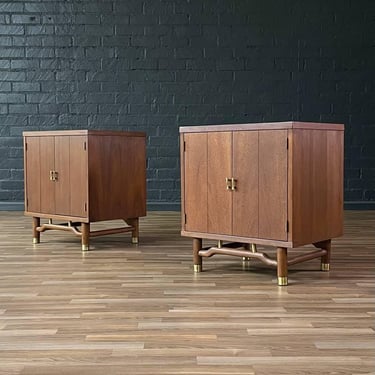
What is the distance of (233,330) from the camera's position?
217 cm

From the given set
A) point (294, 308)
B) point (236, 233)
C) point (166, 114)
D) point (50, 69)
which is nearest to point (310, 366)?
point (294, 308)

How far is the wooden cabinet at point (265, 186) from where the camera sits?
285 centimetres

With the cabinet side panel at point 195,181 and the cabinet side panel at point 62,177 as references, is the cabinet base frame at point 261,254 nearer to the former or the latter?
the cabinet side panel at point 195,181

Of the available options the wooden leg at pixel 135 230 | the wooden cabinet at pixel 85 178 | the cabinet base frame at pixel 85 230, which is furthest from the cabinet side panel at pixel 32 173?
the wooden leg at pixel 135 230

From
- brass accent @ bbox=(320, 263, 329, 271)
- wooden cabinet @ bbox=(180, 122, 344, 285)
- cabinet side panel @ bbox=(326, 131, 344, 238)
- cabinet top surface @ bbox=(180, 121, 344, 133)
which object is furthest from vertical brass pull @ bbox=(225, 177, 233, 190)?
brass accent @ bbox=(320, 263, 329, 271)

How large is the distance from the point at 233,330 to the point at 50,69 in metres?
4.69

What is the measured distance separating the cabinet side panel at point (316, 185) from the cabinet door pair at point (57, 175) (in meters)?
1.48

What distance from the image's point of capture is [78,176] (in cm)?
388

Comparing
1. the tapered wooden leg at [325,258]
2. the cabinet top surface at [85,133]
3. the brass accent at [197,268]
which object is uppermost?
the cabinet top surface at [85,133]

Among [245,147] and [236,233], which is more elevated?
[245,147]

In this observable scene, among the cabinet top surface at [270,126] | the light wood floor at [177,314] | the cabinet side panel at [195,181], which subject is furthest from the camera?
the cabinet side panel at [195,181]

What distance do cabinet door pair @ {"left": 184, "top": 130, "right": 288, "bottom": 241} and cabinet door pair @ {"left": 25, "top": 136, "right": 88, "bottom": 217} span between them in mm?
891

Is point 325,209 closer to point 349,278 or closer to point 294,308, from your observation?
point 349,278

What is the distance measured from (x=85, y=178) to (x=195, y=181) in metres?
0.91
